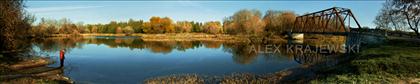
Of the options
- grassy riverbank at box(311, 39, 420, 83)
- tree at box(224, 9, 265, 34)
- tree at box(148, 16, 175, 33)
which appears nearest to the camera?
grassy riverbank at box(311, 39, 420, 83)

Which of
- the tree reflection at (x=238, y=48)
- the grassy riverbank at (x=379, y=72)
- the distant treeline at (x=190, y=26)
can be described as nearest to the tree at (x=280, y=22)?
the distant treeline at (x=190, y=26)

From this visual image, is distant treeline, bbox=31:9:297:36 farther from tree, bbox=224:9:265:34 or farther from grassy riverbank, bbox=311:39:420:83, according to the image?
grassy riverbank, bbox=311:39:420:83

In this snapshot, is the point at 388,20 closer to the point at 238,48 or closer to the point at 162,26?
the point at 238,48

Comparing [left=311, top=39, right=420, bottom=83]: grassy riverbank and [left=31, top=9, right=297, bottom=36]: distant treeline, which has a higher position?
[left=31, top=9, right=297, bottom=36]: distant treeline

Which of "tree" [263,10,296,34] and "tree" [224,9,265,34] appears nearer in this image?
"tree" [224,9,265,34]

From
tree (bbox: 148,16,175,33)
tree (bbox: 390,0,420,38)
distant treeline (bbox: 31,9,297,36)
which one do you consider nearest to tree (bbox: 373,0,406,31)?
tree (bbox: 390,0,420,38)

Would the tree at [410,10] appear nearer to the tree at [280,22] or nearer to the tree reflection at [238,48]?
the tree reflection at [238,48]

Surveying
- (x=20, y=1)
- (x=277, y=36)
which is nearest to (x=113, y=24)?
(x=277, y=36)

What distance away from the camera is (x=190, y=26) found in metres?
152

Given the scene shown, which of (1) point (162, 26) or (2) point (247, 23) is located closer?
(2) point (247, 23)

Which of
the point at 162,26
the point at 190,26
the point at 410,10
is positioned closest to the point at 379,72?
the point at 410,10

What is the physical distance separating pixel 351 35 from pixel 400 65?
989 inches

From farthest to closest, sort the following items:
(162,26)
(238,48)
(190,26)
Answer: (190,26) → (162,26) → (238,48)

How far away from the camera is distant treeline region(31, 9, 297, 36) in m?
92.6
